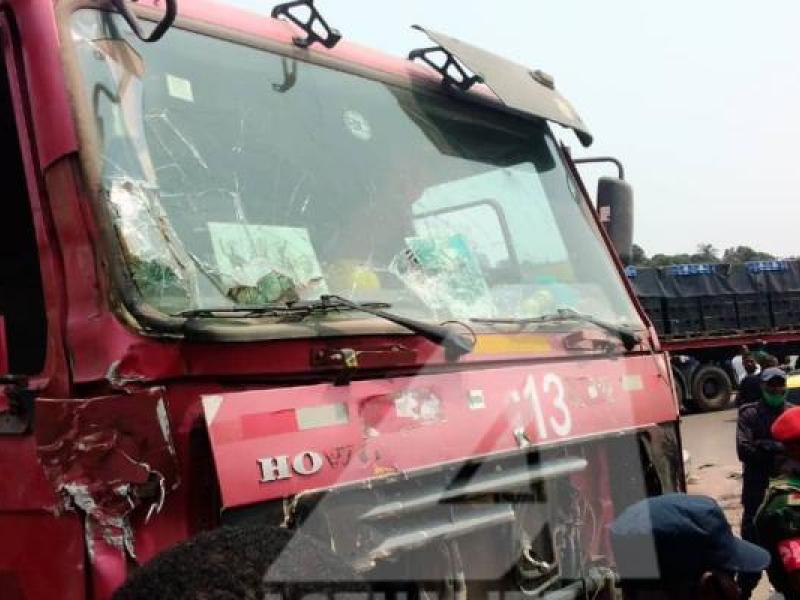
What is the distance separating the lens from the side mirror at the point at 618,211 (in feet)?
11.8

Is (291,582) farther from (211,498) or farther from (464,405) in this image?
(464,405)

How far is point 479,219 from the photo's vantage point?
303 centimetres

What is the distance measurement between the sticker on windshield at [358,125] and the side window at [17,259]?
984mm

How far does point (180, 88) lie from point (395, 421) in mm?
1094

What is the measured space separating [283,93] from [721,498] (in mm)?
7317

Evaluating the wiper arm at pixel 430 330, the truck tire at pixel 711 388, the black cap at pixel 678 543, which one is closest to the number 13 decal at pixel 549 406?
the wiper arm at pixel 430 330

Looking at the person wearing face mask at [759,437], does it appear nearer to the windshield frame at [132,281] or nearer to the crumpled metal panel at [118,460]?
the windshield frame at [132,281]

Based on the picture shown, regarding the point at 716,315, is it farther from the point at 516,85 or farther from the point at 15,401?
the point at 15,401

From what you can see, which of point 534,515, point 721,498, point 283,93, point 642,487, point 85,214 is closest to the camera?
point 85,214

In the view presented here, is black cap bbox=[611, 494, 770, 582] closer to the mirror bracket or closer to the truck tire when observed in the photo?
the mirror bracket

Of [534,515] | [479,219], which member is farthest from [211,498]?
[479,219]

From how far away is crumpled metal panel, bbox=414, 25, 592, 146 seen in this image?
3186 mm

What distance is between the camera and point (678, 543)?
81.1 inches

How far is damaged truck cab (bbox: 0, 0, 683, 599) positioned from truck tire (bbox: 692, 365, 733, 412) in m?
13.7
